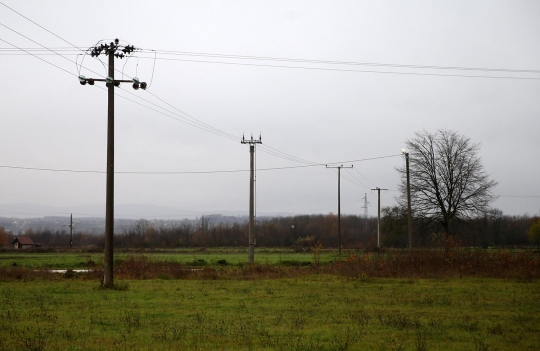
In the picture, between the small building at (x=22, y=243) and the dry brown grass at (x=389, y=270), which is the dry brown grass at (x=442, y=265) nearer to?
the dry brown grass at (x=389, y=270)

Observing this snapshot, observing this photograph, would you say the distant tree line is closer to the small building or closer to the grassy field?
the small building

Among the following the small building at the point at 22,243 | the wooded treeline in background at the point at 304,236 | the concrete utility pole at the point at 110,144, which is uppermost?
the concrete utility pole at the point at 110,144

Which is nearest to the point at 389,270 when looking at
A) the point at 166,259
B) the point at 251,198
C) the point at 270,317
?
the point at 251,198

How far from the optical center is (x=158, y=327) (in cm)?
1376

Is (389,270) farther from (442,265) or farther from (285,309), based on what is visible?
(285,309)

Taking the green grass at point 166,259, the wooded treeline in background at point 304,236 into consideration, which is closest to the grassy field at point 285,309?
the green grass at point 166,259

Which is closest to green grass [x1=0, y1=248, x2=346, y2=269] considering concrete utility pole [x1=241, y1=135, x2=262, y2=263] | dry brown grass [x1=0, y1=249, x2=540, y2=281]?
concrete utility pole [x1=241, y1=135, x2=262, y2=263]

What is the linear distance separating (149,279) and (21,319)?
15359 millimetres

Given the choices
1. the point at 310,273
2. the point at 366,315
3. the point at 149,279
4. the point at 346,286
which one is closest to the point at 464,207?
the point at 310,273

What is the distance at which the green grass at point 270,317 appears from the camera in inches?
463

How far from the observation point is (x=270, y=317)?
15.7m

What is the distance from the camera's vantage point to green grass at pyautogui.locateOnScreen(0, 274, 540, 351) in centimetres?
1176

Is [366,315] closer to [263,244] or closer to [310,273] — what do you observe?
[310,273]

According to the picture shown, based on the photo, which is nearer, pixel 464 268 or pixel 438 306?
pixel 438 306
